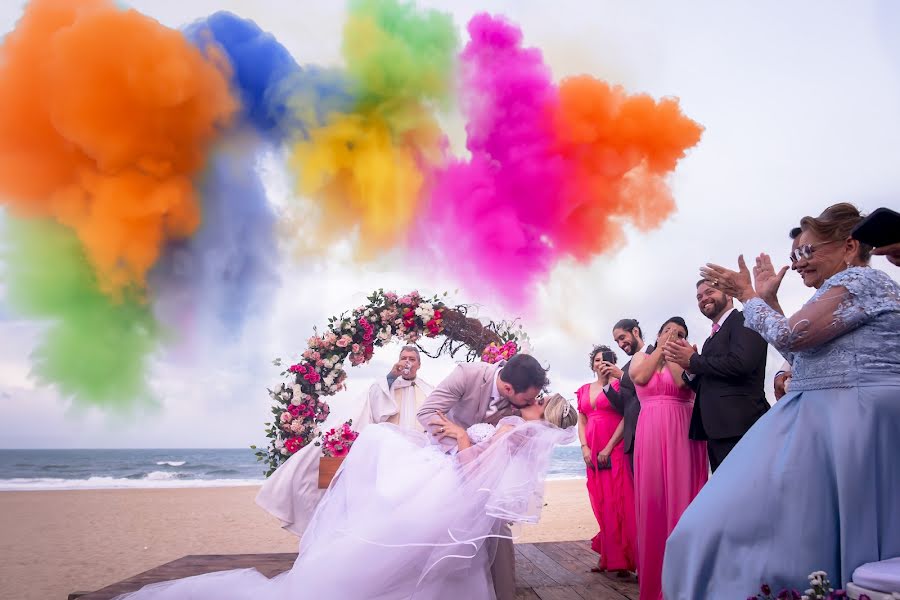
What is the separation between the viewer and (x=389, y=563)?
3.61 m

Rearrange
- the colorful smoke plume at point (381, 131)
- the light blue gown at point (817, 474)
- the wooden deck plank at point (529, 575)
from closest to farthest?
the light blue gown at point (817, 474) → the wooden deck plank at point (529, 575) → the colorful smoke plume at point (381, 131)

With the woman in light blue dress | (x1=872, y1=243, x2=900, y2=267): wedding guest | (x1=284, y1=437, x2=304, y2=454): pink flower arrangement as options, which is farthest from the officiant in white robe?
(x1=872, y1=243, x2=900, y2=267): wedding guest

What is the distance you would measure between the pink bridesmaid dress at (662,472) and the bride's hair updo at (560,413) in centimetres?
80

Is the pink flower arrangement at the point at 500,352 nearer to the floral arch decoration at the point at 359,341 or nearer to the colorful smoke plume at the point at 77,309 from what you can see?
the floral arch decoration at the point at 359,341

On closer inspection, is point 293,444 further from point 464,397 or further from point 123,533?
point 123,533

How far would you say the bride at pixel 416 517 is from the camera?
3.61m

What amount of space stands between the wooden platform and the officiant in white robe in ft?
1.80

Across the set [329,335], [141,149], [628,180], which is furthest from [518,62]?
[141,149]

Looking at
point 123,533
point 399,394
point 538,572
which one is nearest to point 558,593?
point 538,572

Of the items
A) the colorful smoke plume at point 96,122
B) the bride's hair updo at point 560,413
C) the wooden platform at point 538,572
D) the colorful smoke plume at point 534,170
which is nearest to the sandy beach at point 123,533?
the wooden platform at point 538,572

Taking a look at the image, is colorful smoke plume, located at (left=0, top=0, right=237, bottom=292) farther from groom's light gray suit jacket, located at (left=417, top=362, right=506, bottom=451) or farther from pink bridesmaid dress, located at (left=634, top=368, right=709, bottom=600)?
pink bridesmaid dress, located at (left=634, top=368, right=709, bottom=600)

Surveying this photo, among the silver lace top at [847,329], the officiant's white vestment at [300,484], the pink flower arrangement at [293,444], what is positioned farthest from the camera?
the pink flower arrangement at [293,444]

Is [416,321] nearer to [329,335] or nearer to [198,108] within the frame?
[329,335]

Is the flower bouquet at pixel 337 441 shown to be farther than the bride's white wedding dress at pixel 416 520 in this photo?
Yes
